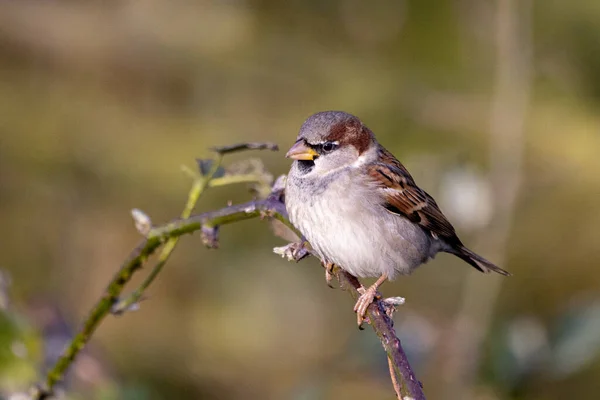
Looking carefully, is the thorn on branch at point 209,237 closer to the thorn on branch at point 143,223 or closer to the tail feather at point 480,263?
the thorn on branch at point 143,223

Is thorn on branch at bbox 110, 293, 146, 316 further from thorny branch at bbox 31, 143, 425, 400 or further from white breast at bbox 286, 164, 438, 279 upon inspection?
white breast at bbox 286, 164, 438, 279

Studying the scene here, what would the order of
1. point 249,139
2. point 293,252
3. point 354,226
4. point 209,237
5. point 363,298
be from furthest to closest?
point 249,139 < point 354,226 < point 363,298 < point 293,252 < point 209,237

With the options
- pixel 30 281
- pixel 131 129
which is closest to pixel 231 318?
pixel 30 281

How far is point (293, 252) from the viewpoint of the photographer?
928mm

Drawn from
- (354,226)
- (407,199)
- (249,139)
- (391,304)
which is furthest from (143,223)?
(249,139)

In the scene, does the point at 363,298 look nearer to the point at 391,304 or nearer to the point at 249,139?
the point at 391,304

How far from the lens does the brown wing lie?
1608 millimetres

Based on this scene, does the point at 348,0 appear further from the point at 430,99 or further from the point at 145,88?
the point at 145,88

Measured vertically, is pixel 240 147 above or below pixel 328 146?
above

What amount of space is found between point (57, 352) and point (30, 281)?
7.11 feet

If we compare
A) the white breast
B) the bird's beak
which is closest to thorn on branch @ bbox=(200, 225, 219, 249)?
the white breast

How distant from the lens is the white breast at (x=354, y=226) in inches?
56.4

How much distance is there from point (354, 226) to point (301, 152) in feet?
0.59

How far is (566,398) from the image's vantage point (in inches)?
97.6
